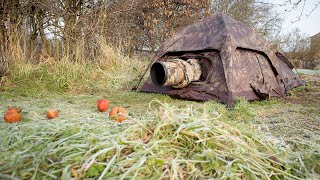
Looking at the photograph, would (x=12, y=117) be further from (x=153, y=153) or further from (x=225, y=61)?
(x=225, y=61)

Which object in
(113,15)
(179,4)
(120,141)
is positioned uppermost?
(179,4)

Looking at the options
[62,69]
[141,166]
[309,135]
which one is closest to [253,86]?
[309,135]

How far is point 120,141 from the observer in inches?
53.3

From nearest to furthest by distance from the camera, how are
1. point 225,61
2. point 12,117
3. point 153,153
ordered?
point 153,153 → point 12,117 → point 225,61

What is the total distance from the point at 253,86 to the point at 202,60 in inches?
29.6

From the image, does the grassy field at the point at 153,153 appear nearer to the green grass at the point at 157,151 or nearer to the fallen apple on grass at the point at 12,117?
the green grass at the point at 157,151

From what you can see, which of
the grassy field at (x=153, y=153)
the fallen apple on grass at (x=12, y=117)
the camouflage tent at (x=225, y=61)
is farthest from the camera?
the camouflage tent at (x=225, y=61)

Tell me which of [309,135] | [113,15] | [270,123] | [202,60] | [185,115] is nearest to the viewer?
[185,115]

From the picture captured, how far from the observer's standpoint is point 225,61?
3525 millimetres

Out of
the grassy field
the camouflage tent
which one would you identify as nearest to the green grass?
the grassy field


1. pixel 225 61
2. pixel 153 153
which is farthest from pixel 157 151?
pixel 225 61

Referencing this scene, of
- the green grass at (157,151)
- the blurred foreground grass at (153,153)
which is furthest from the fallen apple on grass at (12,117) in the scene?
the blurred foreground grass at (153,153)

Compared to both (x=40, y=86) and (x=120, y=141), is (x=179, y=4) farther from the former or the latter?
(x=120, y=141)

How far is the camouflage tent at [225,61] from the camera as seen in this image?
354 cm
